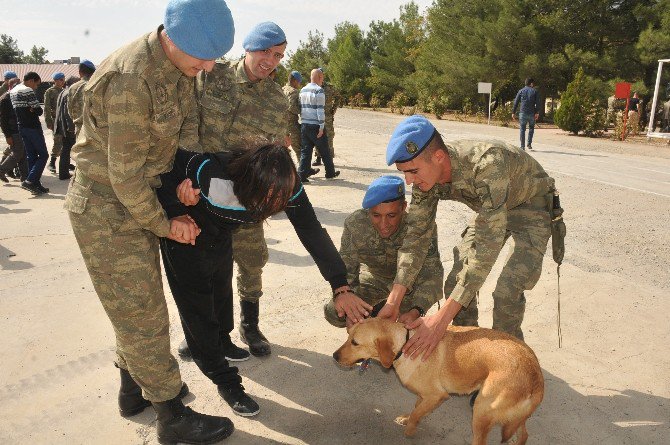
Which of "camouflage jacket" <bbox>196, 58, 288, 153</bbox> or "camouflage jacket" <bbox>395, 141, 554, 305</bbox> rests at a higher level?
"camouflage jacket" <bbox>196, 58, 288, 153</bbox>

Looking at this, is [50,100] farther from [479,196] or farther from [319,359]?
[479,196]

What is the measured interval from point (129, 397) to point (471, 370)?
5.87 ft

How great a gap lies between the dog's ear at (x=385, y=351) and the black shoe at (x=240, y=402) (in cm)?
77

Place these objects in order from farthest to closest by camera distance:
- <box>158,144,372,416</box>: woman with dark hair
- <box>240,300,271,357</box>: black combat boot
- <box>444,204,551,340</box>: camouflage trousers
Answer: <box>240,300,271,357</box>: black combat boot → <box>444,204,551,340</box>: camouflage trousers → <box>158,144,372,416</box>: woman with dark hair

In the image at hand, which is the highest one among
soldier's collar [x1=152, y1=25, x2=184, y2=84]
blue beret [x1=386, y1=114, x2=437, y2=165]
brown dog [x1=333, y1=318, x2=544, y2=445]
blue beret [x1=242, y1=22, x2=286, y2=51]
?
blue beret [x1=242, y1=22, x2=286, y2=51]

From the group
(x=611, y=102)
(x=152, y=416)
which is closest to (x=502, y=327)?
(x=152, y=416)

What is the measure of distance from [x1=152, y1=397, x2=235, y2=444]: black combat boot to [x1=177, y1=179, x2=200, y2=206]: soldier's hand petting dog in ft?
3.31

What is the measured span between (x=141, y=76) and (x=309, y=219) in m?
1.04

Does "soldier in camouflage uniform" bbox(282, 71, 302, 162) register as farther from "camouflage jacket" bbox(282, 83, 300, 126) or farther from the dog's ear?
the dog's ear

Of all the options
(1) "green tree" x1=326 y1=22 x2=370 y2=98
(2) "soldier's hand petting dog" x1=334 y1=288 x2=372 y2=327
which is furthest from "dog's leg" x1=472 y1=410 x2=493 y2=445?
(1) "green tree" x1=326 y1=22 x2=370 y2=98

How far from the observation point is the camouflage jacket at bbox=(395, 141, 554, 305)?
2480mm

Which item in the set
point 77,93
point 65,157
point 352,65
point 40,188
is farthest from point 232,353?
point 352,65

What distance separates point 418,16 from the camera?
39781 millimetres

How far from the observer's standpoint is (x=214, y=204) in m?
2.13
